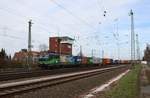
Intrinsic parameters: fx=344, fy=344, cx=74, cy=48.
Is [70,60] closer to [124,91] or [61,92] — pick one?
[61,92]

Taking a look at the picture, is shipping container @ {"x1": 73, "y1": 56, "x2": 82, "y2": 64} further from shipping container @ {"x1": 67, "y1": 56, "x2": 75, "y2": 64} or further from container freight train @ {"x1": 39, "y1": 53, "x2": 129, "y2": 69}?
shipping container @ {"x1": 67, "y1": 56, "x2": 75, "y2": 64}

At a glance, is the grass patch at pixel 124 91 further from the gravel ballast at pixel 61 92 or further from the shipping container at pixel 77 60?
the shipping container at pixel 77 60

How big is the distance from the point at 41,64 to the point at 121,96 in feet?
171

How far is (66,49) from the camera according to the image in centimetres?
15288

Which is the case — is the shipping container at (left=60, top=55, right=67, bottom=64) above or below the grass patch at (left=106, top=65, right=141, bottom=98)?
above

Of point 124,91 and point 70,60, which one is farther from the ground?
point 70,60

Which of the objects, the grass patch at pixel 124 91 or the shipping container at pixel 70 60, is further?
the shipping container at pixel 70 60

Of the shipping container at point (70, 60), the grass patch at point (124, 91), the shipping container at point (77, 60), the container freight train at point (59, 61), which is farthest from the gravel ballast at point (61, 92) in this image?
the shipping container at point (77, 60)

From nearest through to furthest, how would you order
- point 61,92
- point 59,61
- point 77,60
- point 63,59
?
point 61,92 < point 59,61 < point 63,59 < point 77,60

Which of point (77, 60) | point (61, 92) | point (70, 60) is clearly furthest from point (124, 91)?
point (77, 60)

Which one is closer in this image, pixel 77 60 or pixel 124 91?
pixel 124 91

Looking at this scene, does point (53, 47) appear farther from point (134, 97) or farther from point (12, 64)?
point (134, 97)

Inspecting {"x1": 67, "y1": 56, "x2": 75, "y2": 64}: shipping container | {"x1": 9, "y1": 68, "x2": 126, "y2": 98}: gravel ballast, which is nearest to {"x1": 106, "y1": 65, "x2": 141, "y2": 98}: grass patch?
{"x1": 9, "y1": 68, "x2": 126, "y2": 98}: gravel ballast

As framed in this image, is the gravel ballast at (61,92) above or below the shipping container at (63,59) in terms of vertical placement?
below
